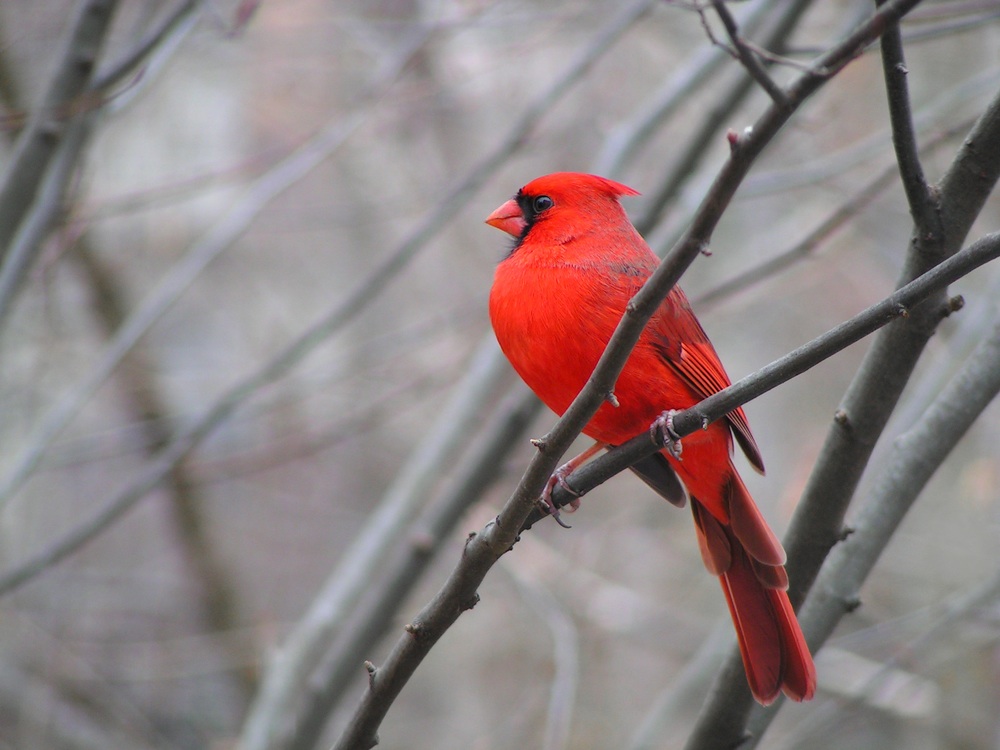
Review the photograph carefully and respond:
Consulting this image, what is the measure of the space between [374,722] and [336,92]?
19.5 ft

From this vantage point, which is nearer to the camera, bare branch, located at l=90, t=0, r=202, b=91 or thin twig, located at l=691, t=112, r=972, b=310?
bare branch, located at l=90, t=0, r=202, b=91

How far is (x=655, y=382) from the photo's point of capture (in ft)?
8.75

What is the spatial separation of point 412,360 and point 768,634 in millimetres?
3958

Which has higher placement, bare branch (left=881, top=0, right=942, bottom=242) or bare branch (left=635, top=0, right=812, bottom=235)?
bare branch (left=881, top=0, right=942, bottom=242)

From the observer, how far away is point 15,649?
5.52 meters

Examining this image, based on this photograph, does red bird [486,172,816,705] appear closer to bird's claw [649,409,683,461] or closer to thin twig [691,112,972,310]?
bird's claw [649,409,683,461]

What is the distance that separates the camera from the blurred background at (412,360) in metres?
4.52

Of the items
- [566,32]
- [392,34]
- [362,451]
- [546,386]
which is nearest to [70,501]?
[362,451]

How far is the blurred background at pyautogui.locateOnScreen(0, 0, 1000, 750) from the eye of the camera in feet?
14.8

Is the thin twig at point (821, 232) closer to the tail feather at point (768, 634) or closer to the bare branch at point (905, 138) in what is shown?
the tail feather at point (768, 634)

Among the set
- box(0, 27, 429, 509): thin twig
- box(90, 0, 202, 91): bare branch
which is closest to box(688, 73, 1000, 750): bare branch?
box(90, 0, 202, 91): bare branch

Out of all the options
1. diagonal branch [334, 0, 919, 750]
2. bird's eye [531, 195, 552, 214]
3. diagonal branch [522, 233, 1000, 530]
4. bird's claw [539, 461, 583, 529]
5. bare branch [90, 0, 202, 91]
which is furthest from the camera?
bird's eye [531, 195, 552, 214]

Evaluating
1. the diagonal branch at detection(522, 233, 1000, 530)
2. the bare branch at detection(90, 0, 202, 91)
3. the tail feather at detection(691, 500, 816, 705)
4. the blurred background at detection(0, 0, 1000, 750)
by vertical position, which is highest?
the bare branch at detection(90, 0, 202, 91)

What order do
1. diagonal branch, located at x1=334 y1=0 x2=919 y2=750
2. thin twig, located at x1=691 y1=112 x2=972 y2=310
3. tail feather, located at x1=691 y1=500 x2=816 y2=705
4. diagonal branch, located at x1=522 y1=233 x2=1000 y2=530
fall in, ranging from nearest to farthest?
1. diagonal branch, located at x1=334 y1=0 x2=919 y2=750
2. diagonal branch, located at x1=522 y1=233 x2=1000 y2=530
3. tail feather, located at x1=691 y1=500 x2=816 y2=705
4. thin twig, located at x1=691 y1=112 x2=972 y2=310
